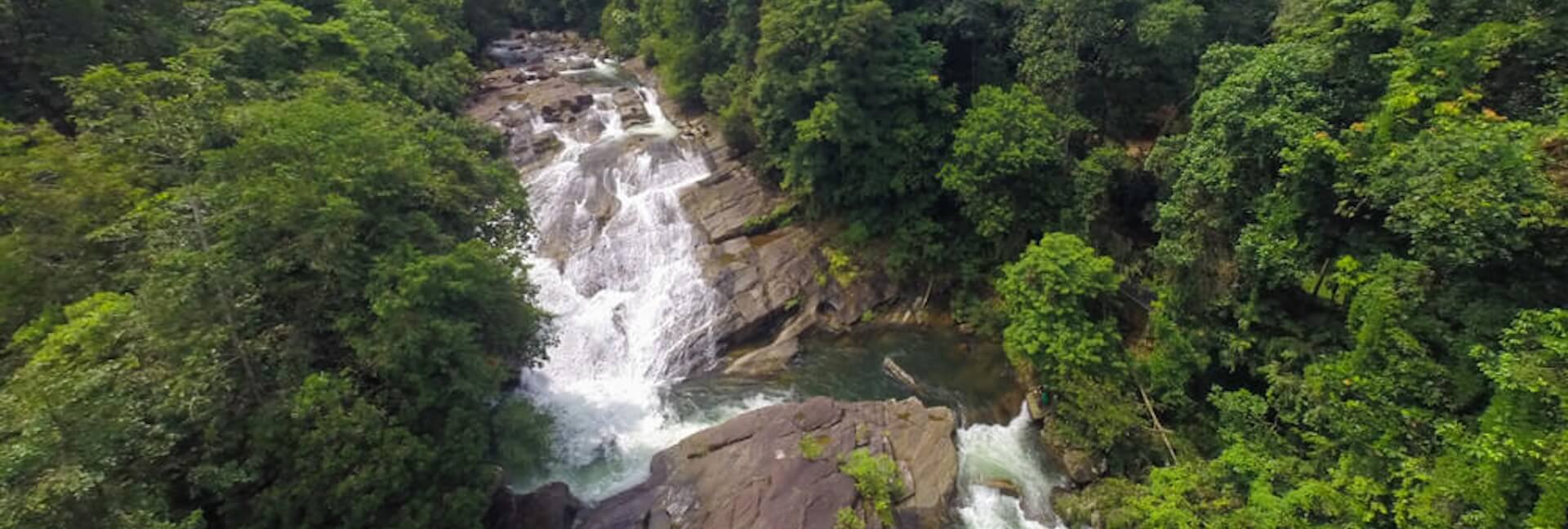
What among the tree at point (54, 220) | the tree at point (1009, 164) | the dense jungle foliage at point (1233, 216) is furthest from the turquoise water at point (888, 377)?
the tree at point (54, 220)

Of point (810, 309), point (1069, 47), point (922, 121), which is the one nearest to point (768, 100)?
point (922, 121)

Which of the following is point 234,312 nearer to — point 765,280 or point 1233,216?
point 765,280

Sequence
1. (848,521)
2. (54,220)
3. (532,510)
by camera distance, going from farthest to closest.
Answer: (532,510) < (848,521) < (54,220)

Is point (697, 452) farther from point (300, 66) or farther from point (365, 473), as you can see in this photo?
point (300, 66)

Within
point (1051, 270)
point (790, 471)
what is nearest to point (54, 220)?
point (790, 471)

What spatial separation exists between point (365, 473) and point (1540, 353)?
710 inches

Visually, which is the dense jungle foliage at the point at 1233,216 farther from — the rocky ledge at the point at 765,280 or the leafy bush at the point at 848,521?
the leafy bush at the point at 848,521

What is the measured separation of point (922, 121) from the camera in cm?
2470

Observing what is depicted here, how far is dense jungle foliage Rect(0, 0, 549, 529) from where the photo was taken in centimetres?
941

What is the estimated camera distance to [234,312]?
11906 mm

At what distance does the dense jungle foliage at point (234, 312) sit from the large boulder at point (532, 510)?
829mm

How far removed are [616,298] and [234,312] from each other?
1284 cm

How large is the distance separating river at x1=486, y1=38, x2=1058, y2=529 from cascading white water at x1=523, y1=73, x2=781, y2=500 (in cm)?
4

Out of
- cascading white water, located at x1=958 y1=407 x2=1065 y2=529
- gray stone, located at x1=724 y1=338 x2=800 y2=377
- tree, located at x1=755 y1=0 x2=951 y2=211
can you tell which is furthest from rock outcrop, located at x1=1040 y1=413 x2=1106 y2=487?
tree, located at x1=755 y1=0 x2=951 y2=211
